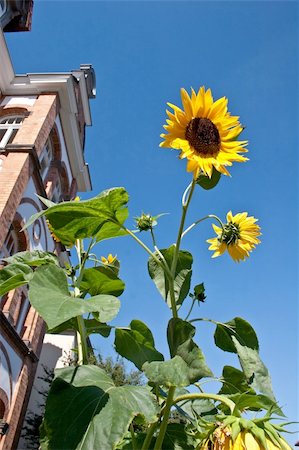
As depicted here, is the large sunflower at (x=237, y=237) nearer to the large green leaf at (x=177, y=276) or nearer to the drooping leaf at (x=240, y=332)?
the large green leaf at (x=177, y=276)

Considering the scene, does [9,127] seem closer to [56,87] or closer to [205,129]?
[56,87]

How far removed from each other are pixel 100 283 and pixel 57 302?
0.46 meters

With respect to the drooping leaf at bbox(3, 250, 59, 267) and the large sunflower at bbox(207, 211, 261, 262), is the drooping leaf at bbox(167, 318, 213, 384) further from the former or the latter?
the large sunflower at bbox(207, 211, 261, 262)

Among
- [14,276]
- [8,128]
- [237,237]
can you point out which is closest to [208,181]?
[237,237]

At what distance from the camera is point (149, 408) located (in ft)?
3.05

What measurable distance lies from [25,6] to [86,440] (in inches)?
724

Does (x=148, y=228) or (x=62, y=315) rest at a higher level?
(x=148, y=228)

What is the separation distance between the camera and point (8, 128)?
11359mm

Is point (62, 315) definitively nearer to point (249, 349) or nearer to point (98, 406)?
point (98, 406)

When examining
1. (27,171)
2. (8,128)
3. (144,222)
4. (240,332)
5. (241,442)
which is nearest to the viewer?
(241,442)

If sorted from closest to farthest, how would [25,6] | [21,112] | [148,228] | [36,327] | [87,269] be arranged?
[87,269]
[148,228]
[36,327]
[21,112]
[25,6]

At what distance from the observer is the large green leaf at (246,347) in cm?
112

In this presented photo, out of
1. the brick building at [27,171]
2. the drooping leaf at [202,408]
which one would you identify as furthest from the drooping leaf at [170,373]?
the brick building at [27,171]

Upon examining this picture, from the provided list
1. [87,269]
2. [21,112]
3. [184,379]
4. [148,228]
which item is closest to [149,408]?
[184,379]
